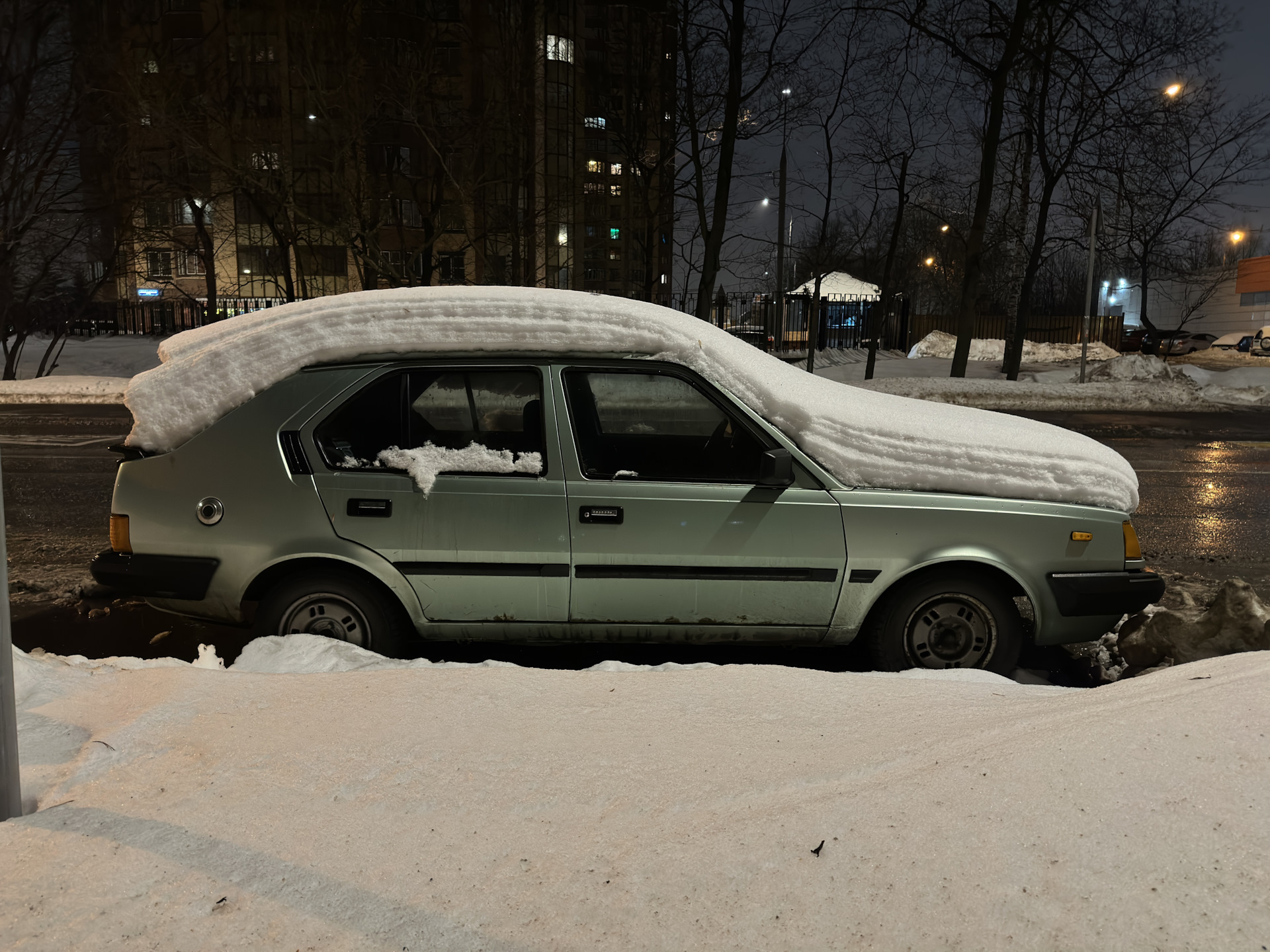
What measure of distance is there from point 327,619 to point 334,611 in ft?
0.17

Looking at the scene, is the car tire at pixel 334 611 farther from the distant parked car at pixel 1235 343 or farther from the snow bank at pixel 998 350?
the distant parked car at pixel 1235 343

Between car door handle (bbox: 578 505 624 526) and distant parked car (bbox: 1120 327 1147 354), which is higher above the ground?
distant parked car (bbox: 1120 327 1147 354)

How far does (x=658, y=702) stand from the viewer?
3.20 m

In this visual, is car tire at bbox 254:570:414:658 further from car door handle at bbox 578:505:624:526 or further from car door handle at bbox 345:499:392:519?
car door handle at bbox 578:505:624:526

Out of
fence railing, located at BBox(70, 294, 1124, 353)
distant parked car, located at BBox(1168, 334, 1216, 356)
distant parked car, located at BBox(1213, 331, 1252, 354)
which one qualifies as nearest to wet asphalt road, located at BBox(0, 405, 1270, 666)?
fence railing, located at BBox(70, 294, 1124, 353)

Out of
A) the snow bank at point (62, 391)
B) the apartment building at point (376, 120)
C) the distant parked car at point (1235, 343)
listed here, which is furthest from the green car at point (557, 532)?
the distant parked car at point (1235, 343)

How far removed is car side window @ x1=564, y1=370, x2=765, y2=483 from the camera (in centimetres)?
398

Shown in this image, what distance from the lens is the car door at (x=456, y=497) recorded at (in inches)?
155

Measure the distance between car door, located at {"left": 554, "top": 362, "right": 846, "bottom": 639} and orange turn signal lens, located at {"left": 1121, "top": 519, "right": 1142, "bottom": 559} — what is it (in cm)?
136

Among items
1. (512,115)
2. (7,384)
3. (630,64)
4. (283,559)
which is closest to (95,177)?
(7,384)

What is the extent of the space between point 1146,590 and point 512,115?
19421mm

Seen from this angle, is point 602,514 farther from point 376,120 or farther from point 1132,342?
point 1132,342

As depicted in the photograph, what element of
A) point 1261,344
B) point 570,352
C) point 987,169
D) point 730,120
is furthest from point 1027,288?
point 1261,344

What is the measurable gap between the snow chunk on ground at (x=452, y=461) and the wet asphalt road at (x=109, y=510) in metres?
1.07
